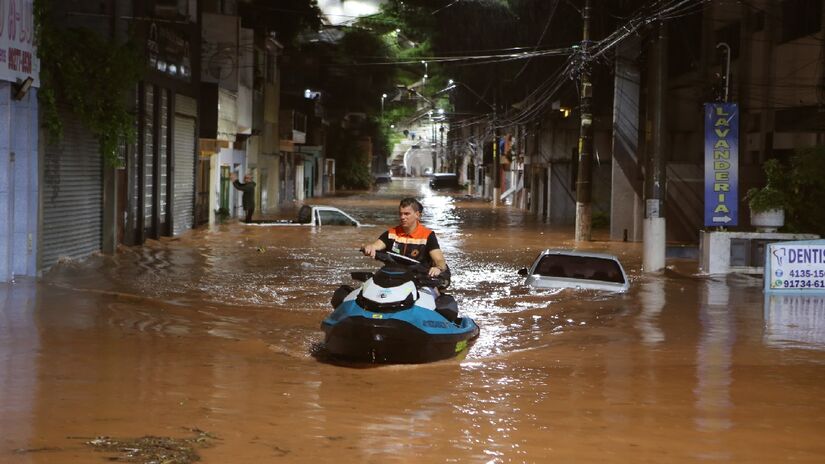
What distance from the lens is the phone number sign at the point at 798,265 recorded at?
2048cm

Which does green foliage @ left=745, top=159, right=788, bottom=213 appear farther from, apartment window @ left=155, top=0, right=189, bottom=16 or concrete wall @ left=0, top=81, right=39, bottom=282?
apartment window @ left=155, top=0, right=189, bottom=16

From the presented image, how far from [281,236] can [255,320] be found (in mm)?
17679

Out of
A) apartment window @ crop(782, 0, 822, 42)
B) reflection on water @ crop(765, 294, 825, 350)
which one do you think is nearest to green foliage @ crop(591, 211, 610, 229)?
apartment window @ crop(782, 0, 822, 42)

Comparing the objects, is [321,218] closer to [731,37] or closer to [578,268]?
[731,37]

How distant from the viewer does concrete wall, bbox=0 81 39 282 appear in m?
18.4

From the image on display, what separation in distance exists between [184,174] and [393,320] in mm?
24129

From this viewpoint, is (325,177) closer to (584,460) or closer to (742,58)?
(742,58)

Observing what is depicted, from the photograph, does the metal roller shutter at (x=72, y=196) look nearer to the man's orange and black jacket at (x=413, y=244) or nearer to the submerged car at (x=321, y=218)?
the man's orange and black jacket at (x=413, y=244)

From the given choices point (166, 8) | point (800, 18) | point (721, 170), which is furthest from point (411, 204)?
point (166, 8)

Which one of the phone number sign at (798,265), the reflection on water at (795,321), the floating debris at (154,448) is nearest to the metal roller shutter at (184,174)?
the phone number sign at (798,265)

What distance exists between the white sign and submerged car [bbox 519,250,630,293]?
8910mm

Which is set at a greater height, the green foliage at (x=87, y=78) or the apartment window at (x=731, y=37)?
the apartment window at (x=731, y=37)

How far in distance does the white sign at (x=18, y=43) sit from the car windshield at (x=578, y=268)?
9.16 m

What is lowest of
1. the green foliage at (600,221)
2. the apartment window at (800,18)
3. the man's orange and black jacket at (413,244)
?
the green foliage at (600,221)
